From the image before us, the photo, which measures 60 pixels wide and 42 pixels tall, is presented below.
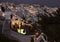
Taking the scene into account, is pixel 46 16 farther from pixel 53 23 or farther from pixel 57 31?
pixel 57 31

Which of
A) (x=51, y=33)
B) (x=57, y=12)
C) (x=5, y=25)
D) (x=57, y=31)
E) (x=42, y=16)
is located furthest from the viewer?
(x=57, y=12)

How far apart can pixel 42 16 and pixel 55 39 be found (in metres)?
1.44

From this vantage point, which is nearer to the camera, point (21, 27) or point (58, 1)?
point (21, 27)

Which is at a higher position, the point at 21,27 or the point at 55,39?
the point at 21,27

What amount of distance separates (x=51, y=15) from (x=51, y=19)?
0.71ft

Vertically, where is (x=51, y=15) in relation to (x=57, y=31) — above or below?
above

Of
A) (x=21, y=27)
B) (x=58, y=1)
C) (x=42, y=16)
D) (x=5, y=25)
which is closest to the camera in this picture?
(x=5, y=25)

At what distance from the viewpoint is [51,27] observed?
19.6 ft

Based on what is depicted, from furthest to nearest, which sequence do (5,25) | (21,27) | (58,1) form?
(58,1) < (21,27) < (5,25)

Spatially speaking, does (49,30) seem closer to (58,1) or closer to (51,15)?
(51,15)

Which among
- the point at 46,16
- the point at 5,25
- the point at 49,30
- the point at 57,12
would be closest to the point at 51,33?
the point at 49,30

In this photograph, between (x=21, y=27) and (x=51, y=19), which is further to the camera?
(x=51, y=19)

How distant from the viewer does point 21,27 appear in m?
4.68

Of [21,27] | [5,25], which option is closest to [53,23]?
[21,27]
